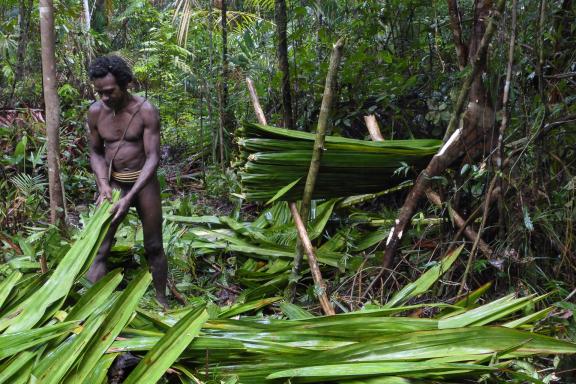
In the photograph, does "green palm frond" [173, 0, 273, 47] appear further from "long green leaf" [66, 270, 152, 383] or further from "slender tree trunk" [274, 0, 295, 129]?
"long green leaf" [66, 270, 152, 383]

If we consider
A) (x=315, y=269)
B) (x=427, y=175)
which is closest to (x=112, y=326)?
(x=315, y=269)

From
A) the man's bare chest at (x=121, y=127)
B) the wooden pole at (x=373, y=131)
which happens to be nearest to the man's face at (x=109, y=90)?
the man's bare chest at (x=121, y=127)

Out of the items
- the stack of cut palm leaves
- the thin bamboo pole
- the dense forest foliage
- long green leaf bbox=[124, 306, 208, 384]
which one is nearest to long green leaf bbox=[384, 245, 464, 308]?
the dense forest foliage

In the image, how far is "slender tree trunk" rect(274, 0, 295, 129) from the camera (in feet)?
19.4

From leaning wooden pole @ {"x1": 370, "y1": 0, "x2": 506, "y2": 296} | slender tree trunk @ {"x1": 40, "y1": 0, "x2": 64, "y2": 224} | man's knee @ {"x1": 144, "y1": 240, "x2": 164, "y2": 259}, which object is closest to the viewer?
leaning wooden pole @ {"x1": 370, "y1": 0, "x2": 506, "y2": 296}

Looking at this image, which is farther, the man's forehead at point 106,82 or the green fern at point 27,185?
the green fern at point 27,185

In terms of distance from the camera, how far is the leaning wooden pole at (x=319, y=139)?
3.35m

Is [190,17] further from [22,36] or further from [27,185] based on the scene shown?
[27,185]

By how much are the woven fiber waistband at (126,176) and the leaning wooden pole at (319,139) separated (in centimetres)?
104

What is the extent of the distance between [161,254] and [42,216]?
82.0 inches

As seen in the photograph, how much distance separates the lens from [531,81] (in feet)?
12.1

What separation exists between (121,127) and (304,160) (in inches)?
44.8

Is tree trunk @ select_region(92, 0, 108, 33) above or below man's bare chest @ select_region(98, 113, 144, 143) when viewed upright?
above

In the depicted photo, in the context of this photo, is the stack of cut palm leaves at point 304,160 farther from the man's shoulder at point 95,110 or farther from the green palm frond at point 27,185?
the green palm frond at point 27,185
